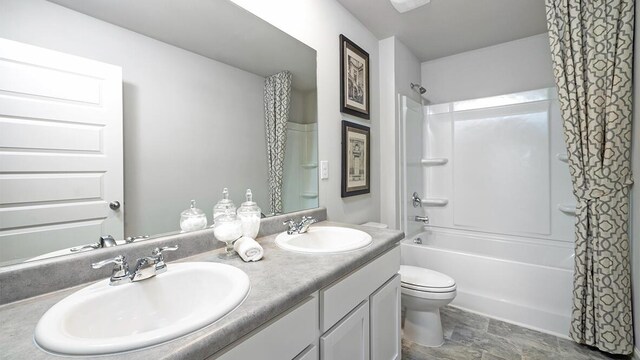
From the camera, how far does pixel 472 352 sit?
166cm

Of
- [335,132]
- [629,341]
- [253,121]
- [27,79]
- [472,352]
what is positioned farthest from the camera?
[335,132]

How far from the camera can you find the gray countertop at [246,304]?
1.56ft

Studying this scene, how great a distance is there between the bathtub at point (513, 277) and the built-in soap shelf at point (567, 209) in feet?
0.95

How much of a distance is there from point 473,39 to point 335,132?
181 cm

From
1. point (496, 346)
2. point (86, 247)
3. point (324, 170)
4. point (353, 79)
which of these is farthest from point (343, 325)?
point (353, 79)

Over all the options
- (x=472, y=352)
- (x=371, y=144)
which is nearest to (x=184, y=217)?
(x=371, y=144)

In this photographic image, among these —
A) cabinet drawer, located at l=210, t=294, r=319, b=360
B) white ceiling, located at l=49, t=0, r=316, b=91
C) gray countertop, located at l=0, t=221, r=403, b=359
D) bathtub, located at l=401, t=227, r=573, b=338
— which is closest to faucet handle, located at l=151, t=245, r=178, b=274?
gray countertop, located at l=0, t=221, r=403, b=359

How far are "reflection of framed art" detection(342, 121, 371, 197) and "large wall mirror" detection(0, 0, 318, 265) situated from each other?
1.76 feet

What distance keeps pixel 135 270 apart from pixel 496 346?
2.12 meters

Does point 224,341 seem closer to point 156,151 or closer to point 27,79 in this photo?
point 156,151

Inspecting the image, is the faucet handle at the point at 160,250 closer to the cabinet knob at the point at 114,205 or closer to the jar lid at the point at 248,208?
the cabinet knob at the point at 114,205

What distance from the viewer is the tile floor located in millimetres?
1617

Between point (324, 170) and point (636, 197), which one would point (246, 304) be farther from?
point (636, 197)

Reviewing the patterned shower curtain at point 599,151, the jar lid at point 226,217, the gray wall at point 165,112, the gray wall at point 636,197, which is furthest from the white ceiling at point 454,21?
the jar lid at point 226,217
